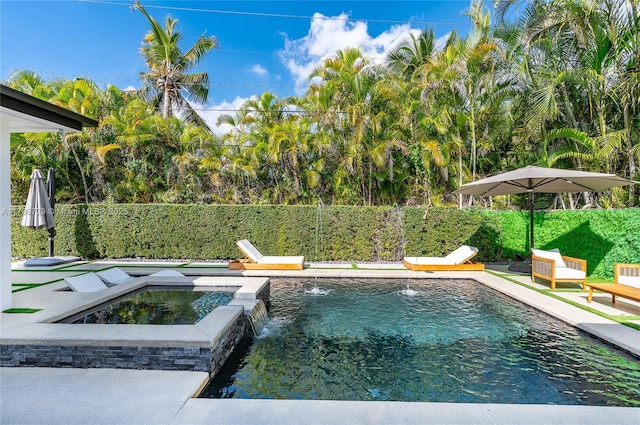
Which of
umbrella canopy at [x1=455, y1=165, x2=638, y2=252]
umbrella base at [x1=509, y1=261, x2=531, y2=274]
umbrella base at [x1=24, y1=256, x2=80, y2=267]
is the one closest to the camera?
umbrella canopy at [x1=455, y1=165, x2=638, y2=252]

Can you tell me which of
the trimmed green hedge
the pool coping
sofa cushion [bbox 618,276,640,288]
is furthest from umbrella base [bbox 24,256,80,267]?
sofa cushion [bbox 618,276,640,288]

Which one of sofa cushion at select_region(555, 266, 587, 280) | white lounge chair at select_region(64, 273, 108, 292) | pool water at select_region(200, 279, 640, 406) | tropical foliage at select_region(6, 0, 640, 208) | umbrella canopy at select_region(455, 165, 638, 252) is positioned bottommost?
pool water at select_region(200, 279, 640, 406)

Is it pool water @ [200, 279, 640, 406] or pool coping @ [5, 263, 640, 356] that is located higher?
pool coping @ [5, 263, 640, 356]

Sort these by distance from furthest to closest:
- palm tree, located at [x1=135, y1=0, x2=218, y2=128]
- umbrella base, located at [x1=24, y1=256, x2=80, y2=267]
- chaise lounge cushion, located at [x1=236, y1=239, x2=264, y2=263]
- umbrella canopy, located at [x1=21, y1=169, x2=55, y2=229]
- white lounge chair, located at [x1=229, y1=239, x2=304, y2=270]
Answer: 1. palm tree, located at [x1=135, y1=0, x2=218, y2=128]
2. chaise lounge cushion, located at [x1=236, y1=239, x2=264, y2=263]
3. white lounge chair, located at [x1=229, y1=239, x2=304, y2=270]
4. umbrella base, located at [x1=24, y1=256, x2=80, y2=267]
5. umbrella canopy, located at [x1=21, y1=169, x2=55, y2=229]

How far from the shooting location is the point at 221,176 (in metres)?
14.3

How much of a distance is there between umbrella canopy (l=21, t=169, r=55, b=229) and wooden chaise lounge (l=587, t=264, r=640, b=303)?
13.5 meters

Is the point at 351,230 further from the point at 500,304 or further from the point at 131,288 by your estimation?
the point at 131,288

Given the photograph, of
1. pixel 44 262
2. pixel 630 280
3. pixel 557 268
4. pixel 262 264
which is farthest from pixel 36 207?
pixel 630 280

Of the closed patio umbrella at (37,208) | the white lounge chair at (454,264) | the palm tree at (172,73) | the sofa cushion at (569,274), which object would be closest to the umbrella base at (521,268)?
the white lounge chair at (454,264)

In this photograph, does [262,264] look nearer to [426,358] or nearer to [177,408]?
[426,358]

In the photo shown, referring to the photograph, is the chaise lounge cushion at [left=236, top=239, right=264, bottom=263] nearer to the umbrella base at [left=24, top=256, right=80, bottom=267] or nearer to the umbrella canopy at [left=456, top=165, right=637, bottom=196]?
the umbrella base at [left=24, top=256, right=80, bottom=267]

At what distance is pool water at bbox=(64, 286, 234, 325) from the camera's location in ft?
17.8

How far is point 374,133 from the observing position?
12750 mm

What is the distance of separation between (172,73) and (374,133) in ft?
37.6
